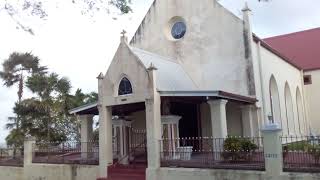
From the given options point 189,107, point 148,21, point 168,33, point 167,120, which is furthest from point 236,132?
point 148,21

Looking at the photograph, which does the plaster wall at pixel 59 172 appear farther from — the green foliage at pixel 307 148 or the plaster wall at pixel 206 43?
the green foliage at pixel 307 148

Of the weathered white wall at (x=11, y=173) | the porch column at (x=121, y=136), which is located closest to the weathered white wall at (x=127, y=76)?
the porch column at (x=121, y=136)

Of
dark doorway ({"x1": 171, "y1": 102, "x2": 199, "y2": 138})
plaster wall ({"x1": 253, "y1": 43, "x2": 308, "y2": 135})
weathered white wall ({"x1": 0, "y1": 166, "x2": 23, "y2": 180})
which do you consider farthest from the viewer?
weathered white wall ({"x1": 0, "y1": 166, "x2": 23, "y2": 180})

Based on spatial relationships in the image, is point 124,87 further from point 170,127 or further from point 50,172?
point 50,172

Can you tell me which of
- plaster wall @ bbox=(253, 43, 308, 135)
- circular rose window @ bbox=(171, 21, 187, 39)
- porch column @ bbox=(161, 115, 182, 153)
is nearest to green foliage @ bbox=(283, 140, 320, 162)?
porch column @ bbox=(161, 115, 182, 153)

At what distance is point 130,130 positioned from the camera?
20.6 metres

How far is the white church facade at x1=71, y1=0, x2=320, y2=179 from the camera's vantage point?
1666 centimetres

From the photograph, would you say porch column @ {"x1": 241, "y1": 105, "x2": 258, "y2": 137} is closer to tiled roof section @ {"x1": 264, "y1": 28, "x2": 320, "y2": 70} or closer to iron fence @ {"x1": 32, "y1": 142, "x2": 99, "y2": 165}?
iron fence @ {"x1": 32, "y1": 142, "x2": 99, "y2": 165}

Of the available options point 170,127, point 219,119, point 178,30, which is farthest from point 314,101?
point 170,127

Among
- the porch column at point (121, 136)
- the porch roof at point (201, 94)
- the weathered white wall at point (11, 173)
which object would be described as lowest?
the weathered white wall at point (11, 173)

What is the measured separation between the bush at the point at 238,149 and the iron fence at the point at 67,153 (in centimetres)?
629

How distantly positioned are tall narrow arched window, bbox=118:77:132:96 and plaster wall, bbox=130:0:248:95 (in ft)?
15.2

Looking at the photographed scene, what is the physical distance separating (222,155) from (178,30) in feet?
30.0

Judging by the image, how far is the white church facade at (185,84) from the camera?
16.7 m
